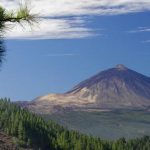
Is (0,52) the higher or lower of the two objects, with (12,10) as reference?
lower

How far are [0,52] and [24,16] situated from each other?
1543 millimetres

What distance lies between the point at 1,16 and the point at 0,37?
0.77 metres

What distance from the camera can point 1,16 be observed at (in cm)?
1850

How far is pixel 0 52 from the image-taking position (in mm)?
18641

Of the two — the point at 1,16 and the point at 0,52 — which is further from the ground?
the point at 1,16

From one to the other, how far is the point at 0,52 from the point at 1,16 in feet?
4.18

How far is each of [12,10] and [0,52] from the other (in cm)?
171

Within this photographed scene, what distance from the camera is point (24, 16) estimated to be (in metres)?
18.7

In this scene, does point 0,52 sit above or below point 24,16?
below

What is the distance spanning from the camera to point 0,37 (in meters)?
18.3

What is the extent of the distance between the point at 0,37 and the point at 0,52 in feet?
1.95

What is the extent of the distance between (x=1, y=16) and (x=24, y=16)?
0.82m

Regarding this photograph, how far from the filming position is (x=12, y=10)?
19.2 m
